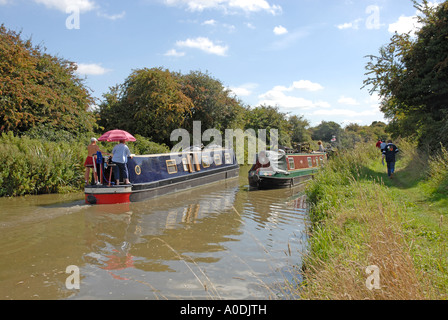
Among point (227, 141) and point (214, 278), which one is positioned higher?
point (227, 141)

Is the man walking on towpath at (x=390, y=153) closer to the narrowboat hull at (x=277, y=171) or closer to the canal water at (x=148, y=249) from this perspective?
the narrowboat hull at (x=277, y=171)

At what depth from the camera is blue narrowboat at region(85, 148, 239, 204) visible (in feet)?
31.0

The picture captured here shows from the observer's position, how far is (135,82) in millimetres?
20281

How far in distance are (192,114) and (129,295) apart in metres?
19.5

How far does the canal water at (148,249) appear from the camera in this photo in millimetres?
4129

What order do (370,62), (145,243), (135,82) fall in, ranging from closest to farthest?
1. (145,243)
2. (370,62)
3. (135,82)

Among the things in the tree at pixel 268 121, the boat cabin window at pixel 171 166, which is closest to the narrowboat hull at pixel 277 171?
the boat cabin window at pixel 171 166

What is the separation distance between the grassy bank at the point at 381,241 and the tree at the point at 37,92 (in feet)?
34.5

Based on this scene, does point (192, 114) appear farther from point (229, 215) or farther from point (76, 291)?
point (76, 291)

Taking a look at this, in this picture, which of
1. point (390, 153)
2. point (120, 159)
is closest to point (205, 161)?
point (120, 159)

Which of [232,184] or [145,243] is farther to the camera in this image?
[232,184]

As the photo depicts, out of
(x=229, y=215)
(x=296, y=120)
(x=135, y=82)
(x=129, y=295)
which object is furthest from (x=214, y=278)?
(x=296, y=120)

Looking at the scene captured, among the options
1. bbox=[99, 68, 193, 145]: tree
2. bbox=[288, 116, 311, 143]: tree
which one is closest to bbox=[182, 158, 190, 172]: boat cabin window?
bbox=[99, 68, 193, 145]: tree
